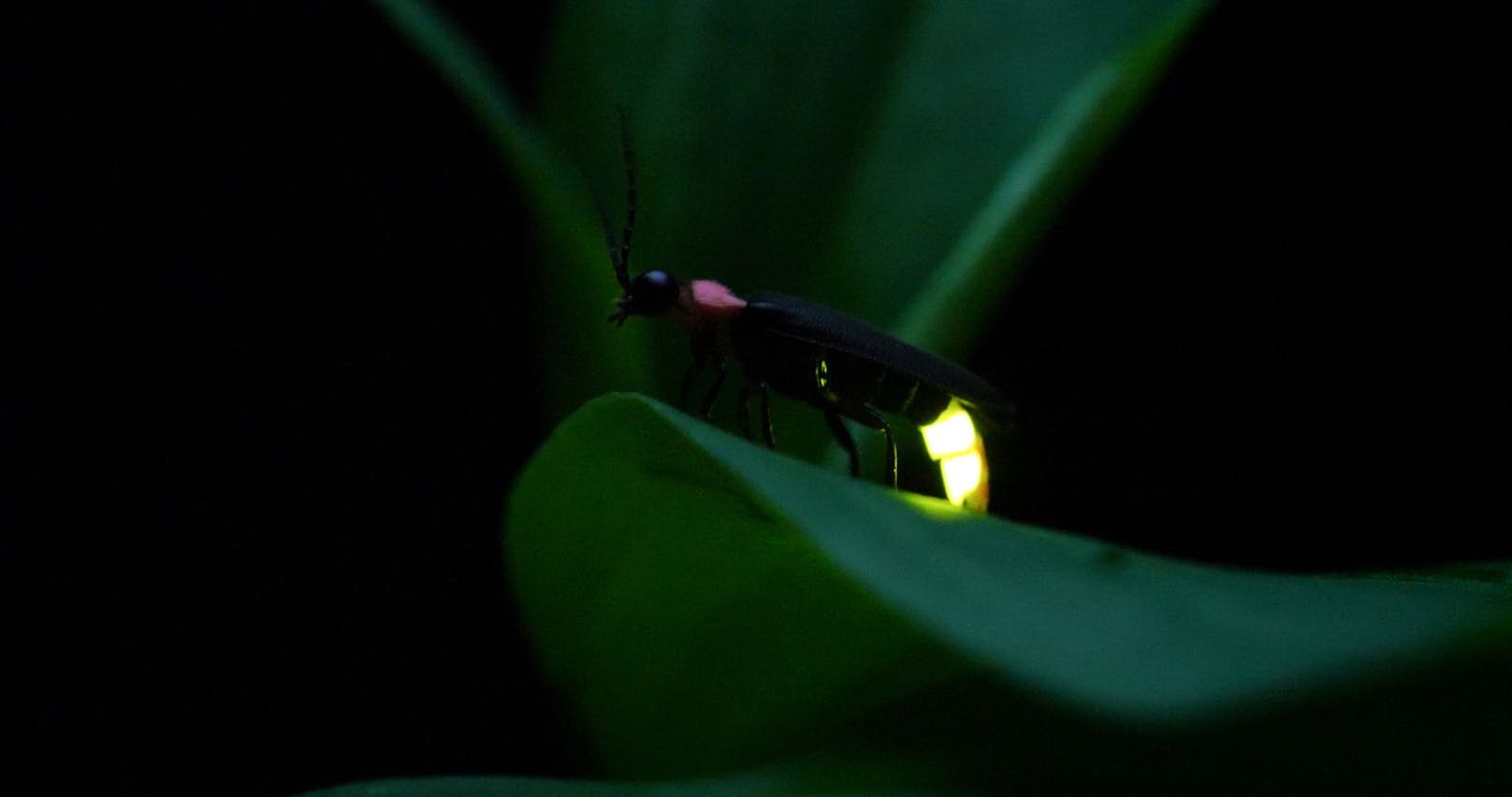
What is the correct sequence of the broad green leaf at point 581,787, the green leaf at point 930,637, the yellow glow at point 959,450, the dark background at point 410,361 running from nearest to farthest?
the green leaf at point 930,637, the broad green leaf at point 581,787, the dark background at point 410,361, the yellow glow at point 959,450

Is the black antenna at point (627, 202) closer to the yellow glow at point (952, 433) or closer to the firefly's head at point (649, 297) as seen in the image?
the firefly's head at point (649, 297)

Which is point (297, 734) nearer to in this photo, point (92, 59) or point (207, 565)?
→ point (207, 565)

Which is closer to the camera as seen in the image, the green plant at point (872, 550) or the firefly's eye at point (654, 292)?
the green plant at point (872, 550)

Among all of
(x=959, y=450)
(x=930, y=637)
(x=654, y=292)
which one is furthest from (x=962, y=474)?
(x=930, y=637)

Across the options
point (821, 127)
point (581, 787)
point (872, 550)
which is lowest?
point (581, 787)

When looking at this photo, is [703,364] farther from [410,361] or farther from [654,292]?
[410,361]

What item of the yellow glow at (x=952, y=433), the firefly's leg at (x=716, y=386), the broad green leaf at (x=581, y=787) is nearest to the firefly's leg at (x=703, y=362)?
the firefly's leg at (x=716, y=386)

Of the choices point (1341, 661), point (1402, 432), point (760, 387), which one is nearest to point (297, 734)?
point (760, 387)
